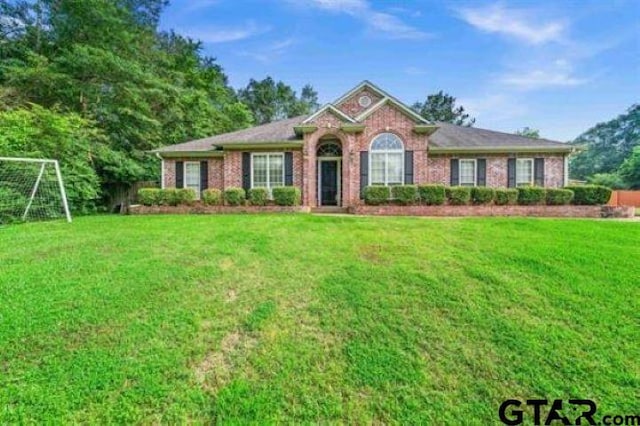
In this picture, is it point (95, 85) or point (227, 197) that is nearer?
point (227, 197)

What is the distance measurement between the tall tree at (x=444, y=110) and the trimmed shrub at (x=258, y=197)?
33813mm

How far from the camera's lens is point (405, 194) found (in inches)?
535

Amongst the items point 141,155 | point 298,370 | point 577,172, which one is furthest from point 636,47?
point 577,172

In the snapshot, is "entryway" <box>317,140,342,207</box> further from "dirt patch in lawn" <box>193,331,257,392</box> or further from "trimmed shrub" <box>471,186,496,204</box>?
"dirt patch in lawn" <box>193,331,257,392</box>

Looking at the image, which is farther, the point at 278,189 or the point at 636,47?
the point at 636,47

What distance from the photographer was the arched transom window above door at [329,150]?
52.2 ft

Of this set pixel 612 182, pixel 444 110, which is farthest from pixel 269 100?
pixel 612 182

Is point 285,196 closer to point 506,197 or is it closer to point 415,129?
point 415,129

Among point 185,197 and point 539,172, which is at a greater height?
point 539,172

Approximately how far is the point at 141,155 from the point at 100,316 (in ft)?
61.0

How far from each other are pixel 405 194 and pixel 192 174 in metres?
10.1

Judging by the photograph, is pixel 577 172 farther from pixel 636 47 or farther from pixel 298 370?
pixel 298 370

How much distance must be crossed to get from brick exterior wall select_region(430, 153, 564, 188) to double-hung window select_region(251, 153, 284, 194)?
22.1ft

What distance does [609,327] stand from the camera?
4250 mm
